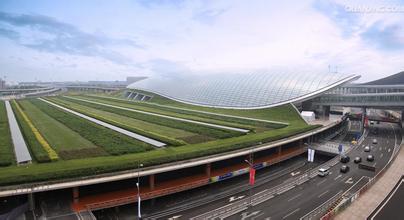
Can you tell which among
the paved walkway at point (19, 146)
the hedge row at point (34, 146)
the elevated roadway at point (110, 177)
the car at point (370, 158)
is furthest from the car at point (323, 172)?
the paved walkway at point (19, 146)

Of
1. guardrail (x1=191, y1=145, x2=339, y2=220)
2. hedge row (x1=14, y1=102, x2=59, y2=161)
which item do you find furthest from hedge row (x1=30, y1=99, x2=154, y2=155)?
guardrail (x1=191, y1=145, x2=339, y2=220)

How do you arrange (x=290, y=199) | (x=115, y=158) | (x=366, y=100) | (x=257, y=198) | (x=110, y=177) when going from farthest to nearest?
(x=366, y=100), (x=115, y=158), (x=257, y=198), (x=290, y=199), (x=110, y=177)

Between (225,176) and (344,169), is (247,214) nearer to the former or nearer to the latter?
(225,176)

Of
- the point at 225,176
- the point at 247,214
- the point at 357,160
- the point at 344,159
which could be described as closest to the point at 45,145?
the point at 225,176

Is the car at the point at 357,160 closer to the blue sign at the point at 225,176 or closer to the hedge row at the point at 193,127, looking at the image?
the hedge row at the point at 193,127

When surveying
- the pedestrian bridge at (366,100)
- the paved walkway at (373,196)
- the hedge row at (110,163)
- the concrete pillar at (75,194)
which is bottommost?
the paved walkway at (373,196)

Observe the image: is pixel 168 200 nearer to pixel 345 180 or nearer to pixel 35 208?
pixel 35 208

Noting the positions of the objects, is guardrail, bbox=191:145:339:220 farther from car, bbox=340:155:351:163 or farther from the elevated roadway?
car, bbox=340:155:351:163
